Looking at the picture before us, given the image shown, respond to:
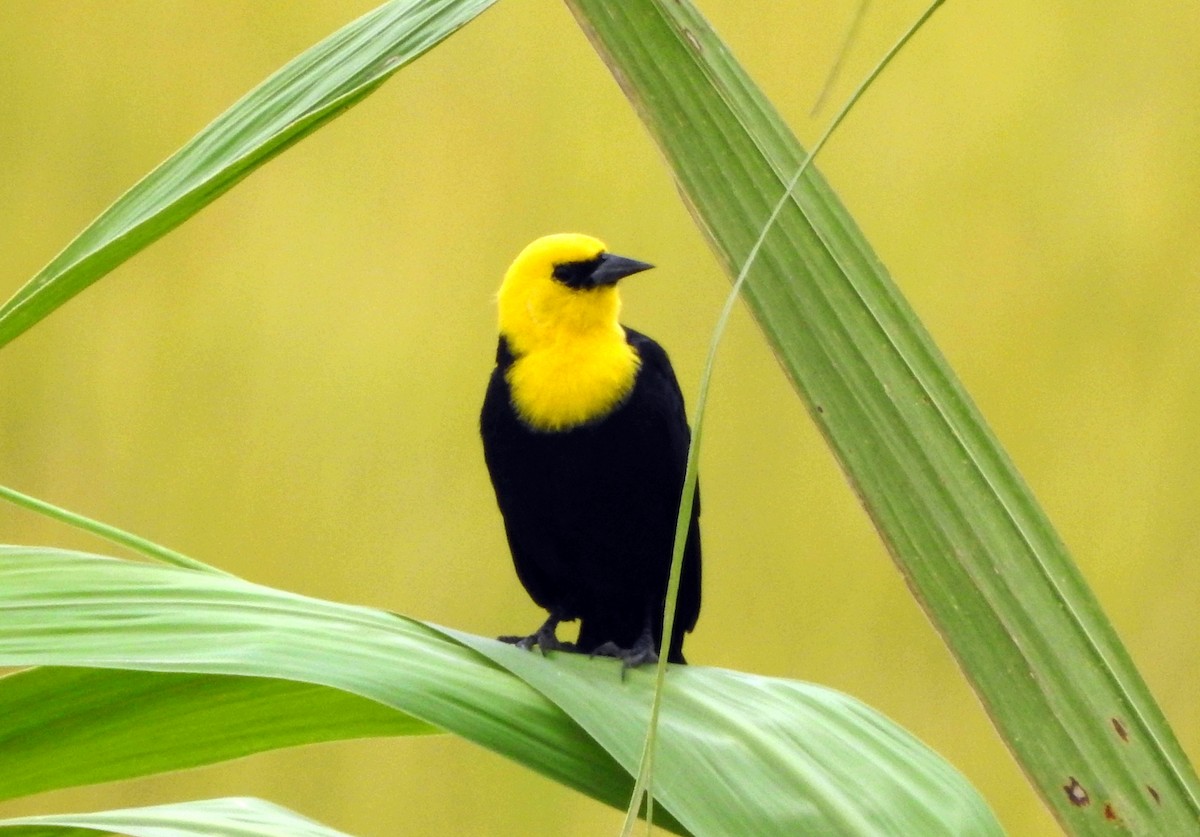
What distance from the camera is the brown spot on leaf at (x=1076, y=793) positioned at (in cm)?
19

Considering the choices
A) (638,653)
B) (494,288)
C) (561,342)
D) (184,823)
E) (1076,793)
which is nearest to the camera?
(1076,793)

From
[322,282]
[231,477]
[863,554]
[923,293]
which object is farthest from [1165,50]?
[231,477]

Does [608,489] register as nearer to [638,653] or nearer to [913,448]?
[638,653]

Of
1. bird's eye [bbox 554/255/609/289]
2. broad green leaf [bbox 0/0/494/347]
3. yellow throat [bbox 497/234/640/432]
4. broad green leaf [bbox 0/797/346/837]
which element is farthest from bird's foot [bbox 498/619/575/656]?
broad green leaf [bbox 0/0/494/347]

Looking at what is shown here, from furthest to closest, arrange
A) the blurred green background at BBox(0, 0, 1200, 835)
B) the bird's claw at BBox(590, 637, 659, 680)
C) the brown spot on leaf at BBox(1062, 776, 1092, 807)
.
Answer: the blurred green background at BBox(0, 0, 1200, 835)
the bird's claw at BBox(590, 637, 659, 680)
the brown spot on leaf at BBox(1062, 776, 1092, 807)

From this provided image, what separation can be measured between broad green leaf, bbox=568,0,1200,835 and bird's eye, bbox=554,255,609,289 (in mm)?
688

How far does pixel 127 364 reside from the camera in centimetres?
230

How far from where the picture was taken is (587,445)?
2.85 feet

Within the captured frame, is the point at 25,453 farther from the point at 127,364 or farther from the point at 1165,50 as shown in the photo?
the point at 1165,50

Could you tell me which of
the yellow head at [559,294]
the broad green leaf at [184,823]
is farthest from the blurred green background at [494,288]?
the broad green leaf at [184,823]

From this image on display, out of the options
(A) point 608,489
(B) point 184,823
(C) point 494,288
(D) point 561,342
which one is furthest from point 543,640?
(C) point 494,288

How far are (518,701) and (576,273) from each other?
2.26ft

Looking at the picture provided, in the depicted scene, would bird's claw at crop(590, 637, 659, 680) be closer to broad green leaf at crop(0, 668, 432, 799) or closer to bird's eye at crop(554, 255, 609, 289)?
bird's eye at crop(554, 255, 609, 289)

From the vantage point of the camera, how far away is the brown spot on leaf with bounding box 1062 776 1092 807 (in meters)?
0.19
